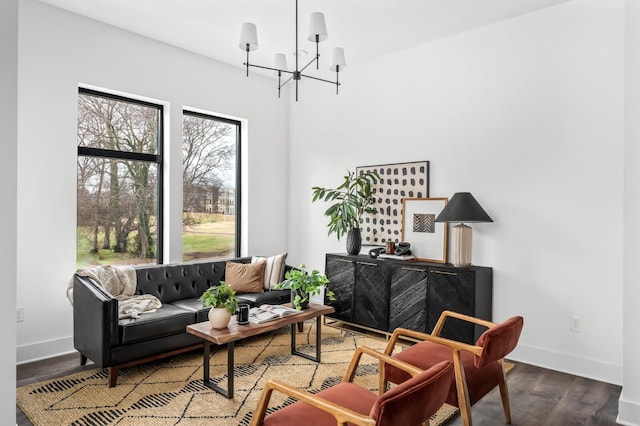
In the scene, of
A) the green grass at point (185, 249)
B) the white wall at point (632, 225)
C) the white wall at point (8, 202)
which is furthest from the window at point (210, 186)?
the white wall at point (632, 225)

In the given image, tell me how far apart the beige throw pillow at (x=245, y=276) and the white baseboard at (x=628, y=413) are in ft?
10.4

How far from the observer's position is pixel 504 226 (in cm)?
380

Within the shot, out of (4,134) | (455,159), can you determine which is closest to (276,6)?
(455,159)

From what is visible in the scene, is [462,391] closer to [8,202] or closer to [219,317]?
[219,317]

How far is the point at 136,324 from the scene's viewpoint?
3150 millimetres

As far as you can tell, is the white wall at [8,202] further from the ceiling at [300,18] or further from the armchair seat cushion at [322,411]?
the ceiling at [300,18]

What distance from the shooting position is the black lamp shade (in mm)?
3621

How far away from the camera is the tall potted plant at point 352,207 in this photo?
4648 millimetres

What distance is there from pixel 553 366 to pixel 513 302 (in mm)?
591

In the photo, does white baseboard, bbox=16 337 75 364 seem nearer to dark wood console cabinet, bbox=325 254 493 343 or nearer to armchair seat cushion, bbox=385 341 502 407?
dark wood console cabinet, bbox=325 254 493 343

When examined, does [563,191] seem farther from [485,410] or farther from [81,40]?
[81,40]

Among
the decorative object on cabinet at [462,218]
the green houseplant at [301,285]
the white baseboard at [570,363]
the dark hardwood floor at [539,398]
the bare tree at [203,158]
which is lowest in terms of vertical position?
the dark hardwood floor at [539,398]

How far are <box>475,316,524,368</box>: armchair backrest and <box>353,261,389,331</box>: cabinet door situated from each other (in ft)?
6.33

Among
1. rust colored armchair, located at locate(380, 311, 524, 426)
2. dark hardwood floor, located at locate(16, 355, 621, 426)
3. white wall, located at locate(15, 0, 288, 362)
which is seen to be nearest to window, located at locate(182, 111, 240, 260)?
white wall, located at locate(15, 0, 288, 362)
